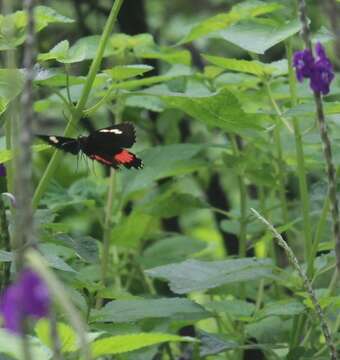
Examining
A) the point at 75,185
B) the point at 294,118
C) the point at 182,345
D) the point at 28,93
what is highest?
the point at 28,93

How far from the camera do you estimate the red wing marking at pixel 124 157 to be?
1829 millimetres

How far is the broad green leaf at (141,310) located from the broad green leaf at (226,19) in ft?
2.21

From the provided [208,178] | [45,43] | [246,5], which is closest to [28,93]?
[246,5]

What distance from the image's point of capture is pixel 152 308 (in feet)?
5.72

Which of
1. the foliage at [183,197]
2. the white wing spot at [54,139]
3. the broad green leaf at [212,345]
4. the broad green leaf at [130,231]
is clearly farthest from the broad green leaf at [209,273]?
the broad green leaf at [130,231]

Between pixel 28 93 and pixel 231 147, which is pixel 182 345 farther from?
pixel 28 93

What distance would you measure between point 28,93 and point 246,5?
1.50m

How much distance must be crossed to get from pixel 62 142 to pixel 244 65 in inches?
21.9

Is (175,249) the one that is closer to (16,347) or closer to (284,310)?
(284,310)

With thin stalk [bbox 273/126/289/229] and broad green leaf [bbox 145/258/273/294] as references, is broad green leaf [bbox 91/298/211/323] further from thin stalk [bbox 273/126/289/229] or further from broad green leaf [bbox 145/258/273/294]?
thin stalk [bbox 273/126/289/229]

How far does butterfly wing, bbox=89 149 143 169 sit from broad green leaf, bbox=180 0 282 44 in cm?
46

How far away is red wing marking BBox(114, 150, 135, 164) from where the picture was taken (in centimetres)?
183

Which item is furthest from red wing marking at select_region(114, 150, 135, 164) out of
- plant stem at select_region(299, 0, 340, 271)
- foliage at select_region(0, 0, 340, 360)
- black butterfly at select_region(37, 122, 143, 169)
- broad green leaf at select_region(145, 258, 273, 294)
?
plant stem at select_region(299, 0, 340, 271)

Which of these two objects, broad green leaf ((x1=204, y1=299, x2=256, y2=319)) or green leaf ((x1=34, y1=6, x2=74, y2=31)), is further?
broad green leaf ((x1=204, y1=299, x2=256, y2=319))
